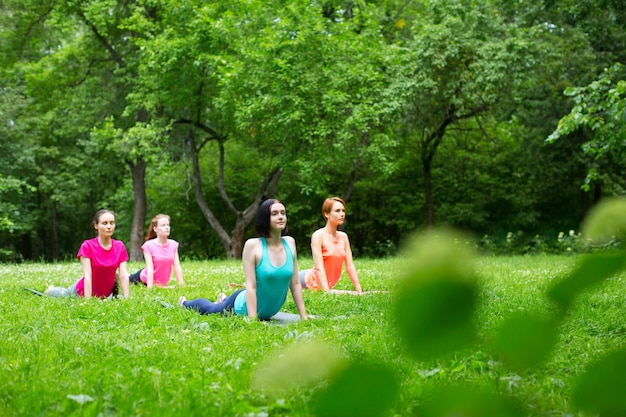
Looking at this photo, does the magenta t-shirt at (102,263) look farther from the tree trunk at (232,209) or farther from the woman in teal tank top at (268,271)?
the tree trunk at (232,209)

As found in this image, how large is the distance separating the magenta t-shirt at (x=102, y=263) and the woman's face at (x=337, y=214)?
9.14ft

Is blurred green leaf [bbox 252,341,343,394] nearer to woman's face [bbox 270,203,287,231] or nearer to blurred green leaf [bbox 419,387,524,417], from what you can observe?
blurred green leaf [bbox 419,387,524,417]

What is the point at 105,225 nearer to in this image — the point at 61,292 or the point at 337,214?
the point at 61,292

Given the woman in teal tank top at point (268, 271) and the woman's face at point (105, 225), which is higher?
the woman's face at point (105, 225)

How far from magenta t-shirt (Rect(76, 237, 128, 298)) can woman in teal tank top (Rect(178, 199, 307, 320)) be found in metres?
1.86

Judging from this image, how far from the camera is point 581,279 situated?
475 mm

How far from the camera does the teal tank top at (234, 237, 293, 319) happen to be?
662 centimetres

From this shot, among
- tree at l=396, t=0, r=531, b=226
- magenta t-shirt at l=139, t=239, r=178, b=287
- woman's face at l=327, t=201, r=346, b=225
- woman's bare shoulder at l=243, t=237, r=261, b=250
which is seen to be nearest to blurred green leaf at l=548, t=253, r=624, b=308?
woman's bare shoulder at l=243, t=237, r=261, b=250

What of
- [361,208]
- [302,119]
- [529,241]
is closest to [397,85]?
[302,119]

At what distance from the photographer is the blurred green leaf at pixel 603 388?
47cm

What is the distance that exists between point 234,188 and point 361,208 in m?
5.20

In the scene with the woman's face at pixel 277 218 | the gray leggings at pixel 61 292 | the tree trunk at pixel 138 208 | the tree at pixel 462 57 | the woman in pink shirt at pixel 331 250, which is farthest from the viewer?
the tree trunk at pixel 138 208

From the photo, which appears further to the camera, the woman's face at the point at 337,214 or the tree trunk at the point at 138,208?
the tree trunk at the point at 138,208

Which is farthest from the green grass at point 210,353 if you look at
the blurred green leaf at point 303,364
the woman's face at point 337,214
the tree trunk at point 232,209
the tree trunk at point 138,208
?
the tree trunk at point 138,208
